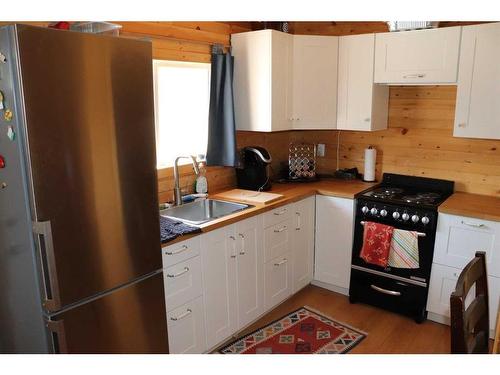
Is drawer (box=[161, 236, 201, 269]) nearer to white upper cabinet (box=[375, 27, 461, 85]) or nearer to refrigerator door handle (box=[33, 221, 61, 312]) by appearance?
refrigerator door handle (box=[33, 221, 61, 312])

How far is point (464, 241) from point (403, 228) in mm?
386

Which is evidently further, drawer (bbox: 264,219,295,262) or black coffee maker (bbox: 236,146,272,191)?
black coffee maker (bbox: 236,146,272,191)

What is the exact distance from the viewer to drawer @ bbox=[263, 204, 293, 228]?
2.87 metres

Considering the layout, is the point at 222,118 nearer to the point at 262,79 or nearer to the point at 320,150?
the point at 262,79

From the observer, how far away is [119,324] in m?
1.88

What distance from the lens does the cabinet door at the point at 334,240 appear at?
10.5 feet

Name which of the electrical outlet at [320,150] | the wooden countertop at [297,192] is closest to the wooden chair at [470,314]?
the wooden countertop at [297,192]

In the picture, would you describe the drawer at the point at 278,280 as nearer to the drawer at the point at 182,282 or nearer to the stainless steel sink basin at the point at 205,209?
the stainless steel sink basin at the point at 205,209

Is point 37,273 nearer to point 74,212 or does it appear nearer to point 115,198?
point 74,212

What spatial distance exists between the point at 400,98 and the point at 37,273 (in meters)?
2.90

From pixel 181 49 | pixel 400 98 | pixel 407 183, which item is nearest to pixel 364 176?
pixel 407 183

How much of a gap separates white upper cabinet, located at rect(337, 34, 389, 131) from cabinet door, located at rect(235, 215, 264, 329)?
1.19 metres

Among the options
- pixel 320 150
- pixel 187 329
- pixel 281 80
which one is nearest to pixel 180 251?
pixel 187 329

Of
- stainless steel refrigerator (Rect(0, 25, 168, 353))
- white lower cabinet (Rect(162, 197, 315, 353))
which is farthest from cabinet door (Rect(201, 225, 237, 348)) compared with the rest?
stainless steel refrigerator (Rect(0, 25, 168, 353))
